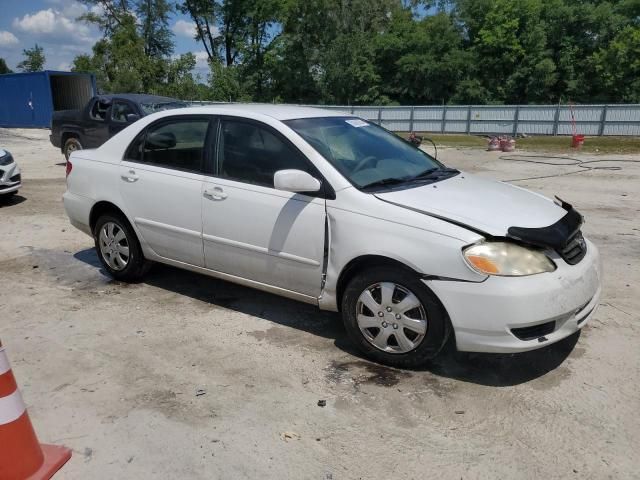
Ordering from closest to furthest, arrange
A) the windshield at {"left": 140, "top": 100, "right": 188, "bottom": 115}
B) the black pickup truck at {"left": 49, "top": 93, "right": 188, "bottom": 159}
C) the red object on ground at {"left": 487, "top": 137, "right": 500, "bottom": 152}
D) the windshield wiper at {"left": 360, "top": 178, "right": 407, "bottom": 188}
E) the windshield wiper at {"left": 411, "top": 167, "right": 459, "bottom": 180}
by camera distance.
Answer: the windshield wiper at {"left": 360, "top": 178, "right": 407, "bottom": 188}, the windshield wiper at {"left": 411, "top": 167, "right": 459, "bottom": 180}, the windshield at {"left": 140, "top": 100, "right": 188, "bottom": 115}, the black pickup truck at {"left": 49, "top": 93, "right": 188, "bottom": 159}, the red object on ground at {"left": 487, "top": 137, "right": 500, "bottom": 152}

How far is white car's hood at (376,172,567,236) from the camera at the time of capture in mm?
3307

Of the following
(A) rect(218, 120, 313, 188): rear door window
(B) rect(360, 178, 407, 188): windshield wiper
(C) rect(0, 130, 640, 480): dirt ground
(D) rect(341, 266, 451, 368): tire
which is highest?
(A) rect(218, 120, 313, 188): rear door window

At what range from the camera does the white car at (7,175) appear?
8.42 metres

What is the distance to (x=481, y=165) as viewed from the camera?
50.6ft

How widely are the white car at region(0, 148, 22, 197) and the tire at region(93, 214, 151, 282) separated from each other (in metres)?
4.37

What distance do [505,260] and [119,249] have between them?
136 inches

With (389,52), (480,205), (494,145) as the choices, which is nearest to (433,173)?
(480,205)

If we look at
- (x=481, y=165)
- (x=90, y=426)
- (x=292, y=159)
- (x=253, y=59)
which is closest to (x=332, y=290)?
(x=292, y=159)

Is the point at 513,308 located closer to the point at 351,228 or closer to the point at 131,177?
the point at 351,228

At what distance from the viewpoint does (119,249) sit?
16.4ft

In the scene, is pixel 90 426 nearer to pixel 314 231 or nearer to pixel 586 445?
pixel 314 231

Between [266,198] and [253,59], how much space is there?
5233 cm

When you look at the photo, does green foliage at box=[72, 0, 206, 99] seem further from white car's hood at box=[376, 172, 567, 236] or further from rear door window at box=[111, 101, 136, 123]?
white car's hood at box=[376, 172, 567, 236]

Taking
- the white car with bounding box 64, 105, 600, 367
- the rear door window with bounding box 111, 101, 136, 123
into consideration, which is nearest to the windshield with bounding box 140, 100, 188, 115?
the rear door window with bounding box 111, 101, 136, 123
